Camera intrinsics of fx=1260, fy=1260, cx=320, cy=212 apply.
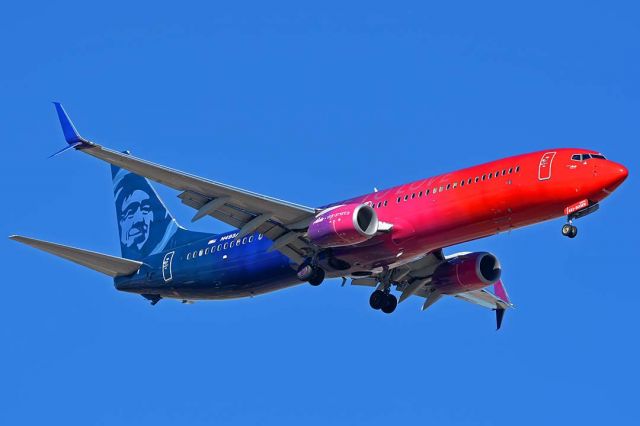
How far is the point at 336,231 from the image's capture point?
49344 millimetres

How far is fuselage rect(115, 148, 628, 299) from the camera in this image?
4744 cm

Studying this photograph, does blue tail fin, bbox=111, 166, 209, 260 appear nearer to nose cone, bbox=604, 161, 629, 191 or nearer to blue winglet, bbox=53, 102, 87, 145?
blue winglet, bbox=53, 102, 87, 145

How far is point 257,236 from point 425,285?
8.17 m

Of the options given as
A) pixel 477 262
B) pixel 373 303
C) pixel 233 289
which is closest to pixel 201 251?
pixel 233 289

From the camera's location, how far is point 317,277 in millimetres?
51656

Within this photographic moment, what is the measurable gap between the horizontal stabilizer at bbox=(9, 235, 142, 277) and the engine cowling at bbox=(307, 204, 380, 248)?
11063 millimetres

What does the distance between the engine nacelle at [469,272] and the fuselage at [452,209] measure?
4.44 metres

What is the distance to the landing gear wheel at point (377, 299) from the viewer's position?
2194 inches

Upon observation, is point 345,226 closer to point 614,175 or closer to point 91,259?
point 614,175

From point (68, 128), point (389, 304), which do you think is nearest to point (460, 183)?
point (389, 304)

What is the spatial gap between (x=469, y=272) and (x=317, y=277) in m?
7.27

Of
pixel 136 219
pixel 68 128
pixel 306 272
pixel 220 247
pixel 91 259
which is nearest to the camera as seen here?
pixel 68 128

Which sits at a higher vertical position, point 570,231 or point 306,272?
point 570,231

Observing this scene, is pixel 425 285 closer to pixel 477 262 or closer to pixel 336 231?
pixel 477 262
